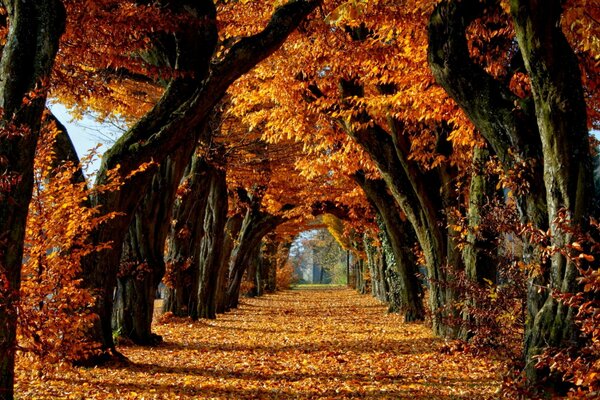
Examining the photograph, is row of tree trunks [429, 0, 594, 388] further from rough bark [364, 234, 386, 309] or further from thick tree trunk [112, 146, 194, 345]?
rough bark [364, 234, 386, 309]

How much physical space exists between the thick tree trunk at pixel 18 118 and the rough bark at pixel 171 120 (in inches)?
109

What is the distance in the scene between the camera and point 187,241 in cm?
1542

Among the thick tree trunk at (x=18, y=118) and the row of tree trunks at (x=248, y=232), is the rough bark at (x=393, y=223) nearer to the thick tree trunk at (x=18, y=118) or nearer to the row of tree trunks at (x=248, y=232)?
the row of tree trunks at (x=248, y=232)

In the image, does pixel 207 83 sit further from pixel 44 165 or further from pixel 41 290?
pixel 41 290

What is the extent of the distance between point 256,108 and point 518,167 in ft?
41.3

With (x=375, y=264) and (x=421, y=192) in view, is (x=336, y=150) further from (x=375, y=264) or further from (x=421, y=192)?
(x=375, y=264)

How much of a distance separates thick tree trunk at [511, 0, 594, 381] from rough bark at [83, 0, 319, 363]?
3.08 meters

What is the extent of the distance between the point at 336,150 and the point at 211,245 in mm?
4904

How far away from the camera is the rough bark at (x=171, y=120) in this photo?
7.13m

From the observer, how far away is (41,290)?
19.8 ft

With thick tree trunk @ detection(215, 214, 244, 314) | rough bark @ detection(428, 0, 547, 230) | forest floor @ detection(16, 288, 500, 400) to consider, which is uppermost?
rough bark @ detection(428, 0, 547, 230)

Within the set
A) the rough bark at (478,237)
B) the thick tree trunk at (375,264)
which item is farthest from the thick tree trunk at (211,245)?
the thick tree trunk at (375,264)

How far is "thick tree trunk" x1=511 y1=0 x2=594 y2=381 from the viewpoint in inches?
195

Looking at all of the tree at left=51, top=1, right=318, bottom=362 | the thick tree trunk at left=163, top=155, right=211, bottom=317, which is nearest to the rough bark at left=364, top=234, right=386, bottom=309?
the thick tree trunk at left=163, top=155, right=211, bottom=317
